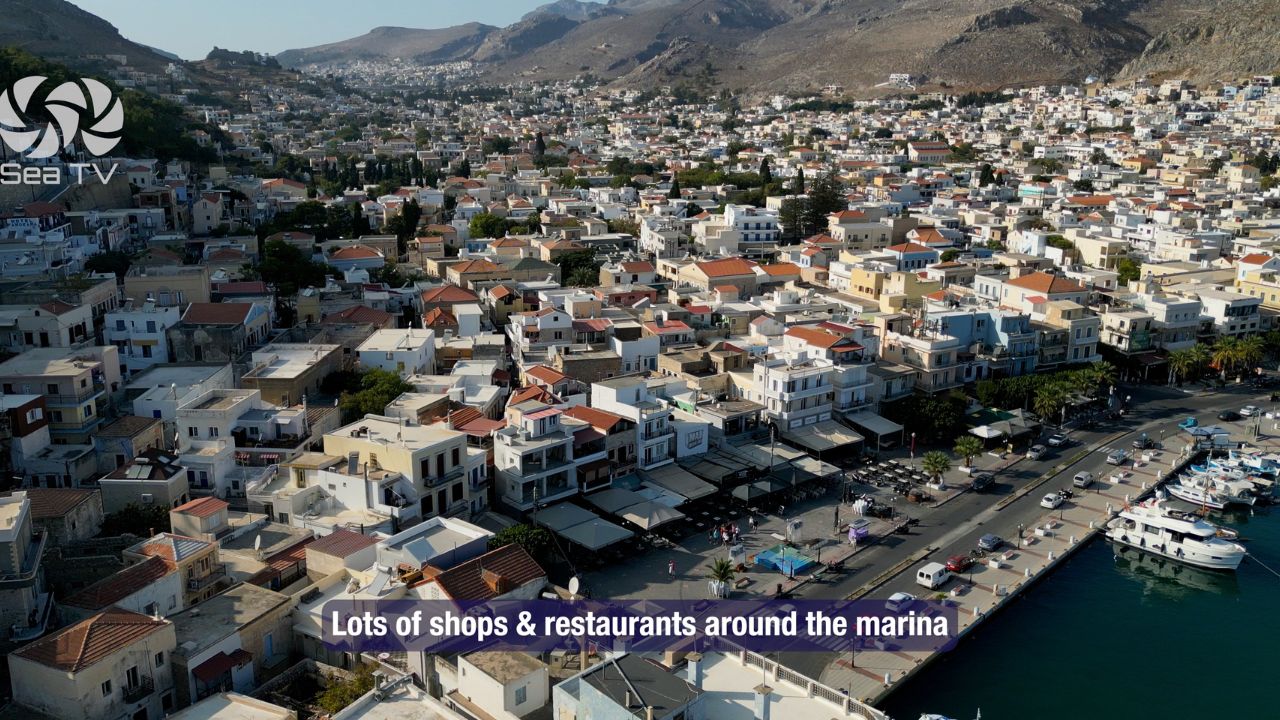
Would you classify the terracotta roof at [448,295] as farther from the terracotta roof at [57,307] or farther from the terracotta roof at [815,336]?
the terracotta roof at [815,336]

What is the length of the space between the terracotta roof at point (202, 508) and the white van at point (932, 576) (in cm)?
1634

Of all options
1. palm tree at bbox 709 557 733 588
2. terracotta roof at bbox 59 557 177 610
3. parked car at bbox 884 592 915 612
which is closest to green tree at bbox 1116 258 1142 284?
parked car at bbox 884 592 915 612

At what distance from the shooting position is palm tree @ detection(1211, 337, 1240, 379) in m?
40.4

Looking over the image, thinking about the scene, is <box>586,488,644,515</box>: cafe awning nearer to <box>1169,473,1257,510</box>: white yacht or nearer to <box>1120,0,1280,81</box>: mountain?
<box>1169,473,1257,510</box>: white yacht

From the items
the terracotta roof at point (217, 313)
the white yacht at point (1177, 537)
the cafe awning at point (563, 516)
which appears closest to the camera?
the cafe awning at point (563, 516)

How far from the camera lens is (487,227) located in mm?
59281

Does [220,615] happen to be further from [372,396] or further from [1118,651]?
[1118,651]

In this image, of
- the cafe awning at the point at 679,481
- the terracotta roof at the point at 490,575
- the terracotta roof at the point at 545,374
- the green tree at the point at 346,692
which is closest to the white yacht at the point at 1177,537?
the cafe awning at the point at 679,481

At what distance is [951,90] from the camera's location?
5999 inches

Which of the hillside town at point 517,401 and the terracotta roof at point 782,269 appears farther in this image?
the terracotta roof at point 782,269

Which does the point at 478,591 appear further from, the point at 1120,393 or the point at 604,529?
the point at 1120,393

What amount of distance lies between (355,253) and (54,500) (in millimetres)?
28422

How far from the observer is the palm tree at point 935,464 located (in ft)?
99.9

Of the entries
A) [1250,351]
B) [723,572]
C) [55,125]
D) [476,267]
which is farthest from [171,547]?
[55,125]
